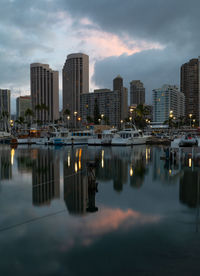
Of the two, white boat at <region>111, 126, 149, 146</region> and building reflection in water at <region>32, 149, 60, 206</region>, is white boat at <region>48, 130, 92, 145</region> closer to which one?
white boat at <region>111, 126, 149, 146</region>

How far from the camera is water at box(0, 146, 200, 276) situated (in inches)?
248

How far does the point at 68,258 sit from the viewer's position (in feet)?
21.7

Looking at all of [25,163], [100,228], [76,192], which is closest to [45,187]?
[76,192]

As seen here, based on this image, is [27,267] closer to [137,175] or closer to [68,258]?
[68,258]

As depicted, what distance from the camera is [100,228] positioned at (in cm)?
851

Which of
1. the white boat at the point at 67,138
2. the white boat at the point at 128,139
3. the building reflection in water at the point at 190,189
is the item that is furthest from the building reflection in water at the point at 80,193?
the white boat at the point at 67,138

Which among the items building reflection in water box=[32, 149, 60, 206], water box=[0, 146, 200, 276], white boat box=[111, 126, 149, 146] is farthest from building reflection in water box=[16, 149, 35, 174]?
white boat box=[111, 126, 149, 146]

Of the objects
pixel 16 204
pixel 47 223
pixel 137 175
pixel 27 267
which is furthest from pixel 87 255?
pixel 137 175

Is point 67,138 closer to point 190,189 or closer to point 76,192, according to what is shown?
point 76,192

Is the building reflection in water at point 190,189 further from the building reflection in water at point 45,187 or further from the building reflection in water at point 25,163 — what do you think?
the building reflection in water at point 25,163

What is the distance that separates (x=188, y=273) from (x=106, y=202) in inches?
239

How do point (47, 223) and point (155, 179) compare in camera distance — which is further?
point (155, 179)

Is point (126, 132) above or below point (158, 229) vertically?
above

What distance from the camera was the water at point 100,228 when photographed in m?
6.30
